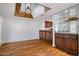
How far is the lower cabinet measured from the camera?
2210 millimetres

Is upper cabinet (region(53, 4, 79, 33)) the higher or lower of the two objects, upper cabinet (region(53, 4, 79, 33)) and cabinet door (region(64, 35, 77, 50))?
the higher

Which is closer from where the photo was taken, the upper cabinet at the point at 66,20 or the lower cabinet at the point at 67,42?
the lower cabinet at the point at 67,42

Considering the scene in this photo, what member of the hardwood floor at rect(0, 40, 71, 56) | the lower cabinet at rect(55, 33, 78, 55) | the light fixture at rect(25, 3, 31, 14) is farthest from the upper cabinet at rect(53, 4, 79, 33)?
the light fixture at rect(25, 3, 31, 14)

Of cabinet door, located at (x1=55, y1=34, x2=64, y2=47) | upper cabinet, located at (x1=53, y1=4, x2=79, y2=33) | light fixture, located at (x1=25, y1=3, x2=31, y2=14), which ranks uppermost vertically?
light fixture, located at (x1=25, y1=3, x2=31, y2=14)

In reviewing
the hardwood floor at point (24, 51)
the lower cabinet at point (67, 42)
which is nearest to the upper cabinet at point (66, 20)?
the lower cabinet at point (67, 42)

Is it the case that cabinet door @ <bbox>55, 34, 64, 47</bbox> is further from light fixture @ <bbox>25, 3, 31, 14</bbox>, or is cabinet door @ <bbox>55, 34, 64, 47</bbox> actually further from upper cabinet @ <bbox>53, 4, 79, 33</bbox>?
light fixture @ <bbox>25, 3, 31, 14</bbox>

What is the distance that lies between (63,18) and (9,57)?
2091 millimetres

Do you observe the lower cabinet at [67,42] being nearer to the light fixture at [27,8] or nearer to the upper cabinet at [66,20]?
the upper cabinet at [66,20]

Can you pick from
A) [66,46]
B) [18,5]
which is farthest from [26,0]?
[66,46]

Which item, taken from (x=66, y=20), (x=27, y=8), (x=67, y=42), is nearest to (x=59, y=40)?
(x=67, y=42)

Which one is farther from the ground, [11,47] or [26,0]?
[26,0]

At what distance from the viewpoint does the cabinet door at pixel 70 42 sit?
87.0 inches

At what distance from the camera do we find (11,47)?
2.37 m

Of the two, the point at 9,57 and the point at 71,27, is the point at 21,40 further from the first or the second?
the point at 71,27
